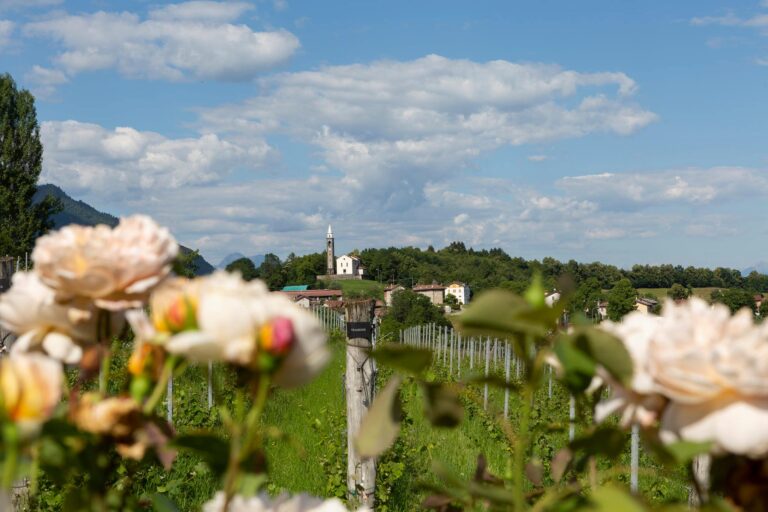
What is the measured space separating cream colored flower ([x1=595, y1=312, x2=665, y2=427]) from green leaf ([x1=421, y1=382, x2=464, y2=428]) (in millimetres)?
92

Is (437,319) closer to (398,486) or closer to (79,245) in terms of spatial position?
(398,486)

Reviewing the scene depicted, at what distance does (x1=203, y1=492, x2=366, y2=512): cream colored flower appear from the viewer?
55 centimetres

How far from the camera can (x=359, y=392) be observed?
14.4 ft

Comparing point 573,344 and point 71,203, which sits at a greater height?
point 71,203

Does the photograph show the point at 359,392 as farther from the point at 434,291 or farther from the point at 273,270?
the point at 434,291

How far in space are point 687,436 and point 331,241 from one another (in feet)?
280

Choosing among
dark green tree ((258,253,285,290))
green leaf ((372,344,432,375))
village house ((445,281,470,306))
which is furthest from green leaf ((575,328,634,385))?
village house ((445,281,470,306))

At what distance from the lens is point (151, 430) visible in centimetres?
51

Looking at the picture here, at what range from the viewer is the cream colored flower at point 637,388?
478 mm

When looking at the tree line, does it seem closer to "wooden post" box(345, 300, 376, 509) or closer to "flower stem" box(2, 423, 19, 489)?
"wooden post" box(345, 300, 376, 509)

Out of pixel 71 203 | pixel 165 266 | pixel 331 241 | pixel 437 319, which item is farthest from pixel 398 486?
pixel 71 203

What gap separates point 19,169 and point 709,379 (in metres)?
30.7

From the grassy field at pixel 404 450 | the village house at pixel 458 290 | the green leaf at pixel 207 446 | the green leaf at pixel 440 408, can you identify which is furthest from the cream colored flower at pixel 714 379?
the village house at pixel 458 290

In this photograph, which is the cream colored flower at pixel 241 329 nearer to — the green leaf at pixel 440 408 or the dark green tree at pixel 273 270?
the green leaf at pixel 440 408
